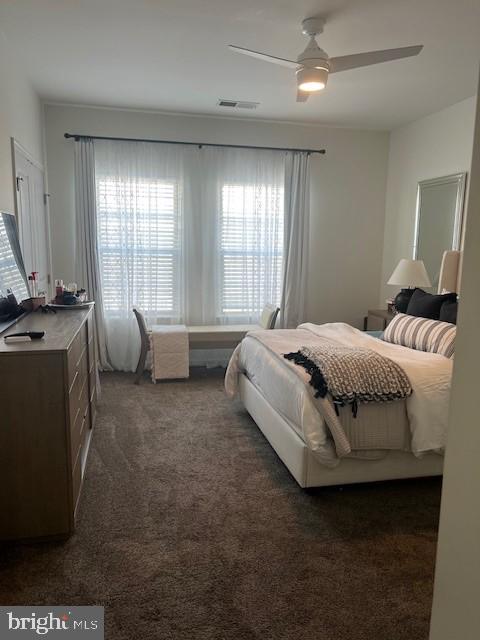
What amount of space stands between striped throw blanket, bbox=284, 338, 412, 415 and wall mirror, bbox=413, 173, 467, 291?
233 cm

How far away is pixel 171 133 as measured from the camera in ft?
16.5

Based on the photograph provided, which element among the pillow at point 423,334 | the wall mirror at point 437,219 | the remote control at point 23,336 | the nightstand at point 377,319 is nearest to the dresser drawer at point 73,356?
the remote control at point 23,336

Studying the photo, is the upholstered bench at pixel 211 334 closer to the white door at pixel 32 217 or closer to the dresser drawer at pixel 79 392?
the white door at pixel 32 217

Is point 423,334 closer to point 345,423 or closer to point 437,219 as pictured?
point 345,423

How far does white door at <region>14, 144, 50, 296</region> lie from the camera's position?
11.7 feet

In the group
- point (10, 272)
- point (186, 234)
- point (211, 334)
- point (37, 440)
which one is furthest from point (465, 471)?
point (186, 234)

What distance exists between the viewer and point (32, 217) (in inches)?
158

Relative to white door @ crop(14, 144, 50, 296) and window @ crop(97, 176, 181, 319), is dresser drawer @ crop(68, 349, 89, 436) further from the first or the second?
window @ crop(97, 176, 181, 319)

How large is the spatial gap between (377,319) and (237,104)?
275 centimetres

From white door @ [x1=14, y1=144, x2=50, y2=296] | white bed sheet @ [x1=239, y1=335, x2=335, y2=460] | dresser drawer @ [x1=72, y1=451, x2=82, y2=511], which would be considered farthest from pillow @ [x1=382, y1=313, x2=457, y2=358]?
white door @ [x1=14, y1=144, x2=50, y2=296]

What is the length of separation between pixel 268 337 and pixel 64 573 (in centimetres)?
219

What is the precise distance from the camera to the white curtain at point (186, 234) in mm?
4949

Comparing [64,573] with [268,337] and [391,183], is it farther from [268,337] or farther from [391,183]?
[391,183]

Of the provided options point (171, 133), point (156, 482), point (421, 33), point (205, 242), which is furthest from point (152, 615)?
point (171, 133)
